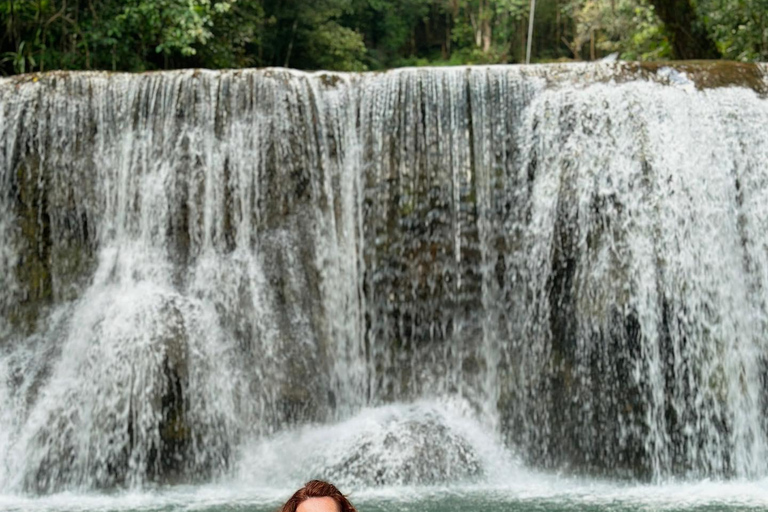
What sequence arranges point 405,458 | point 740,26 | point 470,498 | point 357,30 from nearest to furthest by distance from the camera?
1. point 470,498
2. point 405,458
3. point 740,26
4. point 357,30

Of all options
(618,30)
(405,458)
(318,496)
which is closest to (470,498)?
(405,458)

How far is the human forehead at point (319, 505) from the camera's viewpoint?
5.10 ft

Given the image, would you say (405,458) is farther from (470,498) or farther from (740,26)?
(740,26)

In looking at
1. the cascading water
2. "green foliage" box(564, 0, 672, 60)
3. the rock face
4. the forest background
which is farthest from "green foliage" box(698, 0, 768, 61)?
the rock face

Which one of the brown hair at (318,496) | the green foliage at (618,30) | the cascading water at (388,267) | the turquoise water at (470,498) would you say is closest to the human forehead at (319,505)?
the brown hair at (318,496)

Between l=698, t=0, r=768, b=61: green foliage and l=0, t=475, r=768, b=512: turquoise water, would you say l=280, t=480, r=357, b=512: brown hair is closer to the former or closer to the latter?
l=0, t=475, r=768, b=512: turquoise water

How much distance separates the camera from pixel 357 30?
21.4 metres

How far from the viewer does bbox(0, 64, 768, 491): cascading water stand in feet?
25.4

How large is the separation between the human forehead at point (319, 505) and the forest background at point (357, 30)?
10360 millimetres

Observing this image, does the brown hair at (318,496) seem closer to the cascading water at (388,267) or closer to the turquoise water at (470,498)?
the turquoise water at (470,498)

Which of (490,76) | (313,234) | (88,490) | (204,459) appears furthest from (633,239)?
(88,490)

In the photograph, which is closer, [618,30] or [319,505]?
[319,505]

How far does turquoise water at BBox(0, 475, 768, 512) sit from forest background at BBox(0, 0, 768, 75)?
574cm

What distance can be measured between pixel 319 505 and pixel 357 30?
67.2 ft
